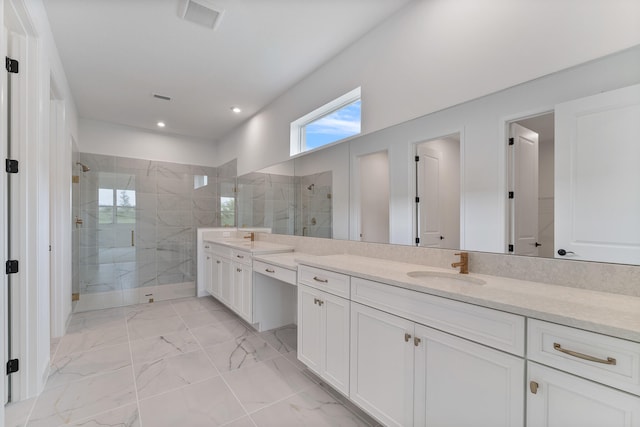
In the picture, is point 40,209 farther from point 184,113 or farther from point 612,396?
point 612,396

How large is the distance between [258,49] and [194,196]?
3.09 metres

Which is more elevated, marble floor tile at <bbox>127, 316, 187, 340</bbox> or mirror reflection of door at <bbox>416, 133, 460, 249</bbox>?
mirror reflection of door at <bbox>416, 133, 460, 249</bbox>

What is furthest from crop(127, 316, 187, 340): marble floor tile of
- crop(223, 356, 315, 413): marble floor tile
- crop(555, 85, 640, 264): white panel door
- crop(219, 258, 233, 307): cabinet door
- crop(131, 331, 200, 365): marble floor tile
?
crop(555, 85, 640, 264): white panel door

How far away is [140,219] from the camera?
4312 millimetres

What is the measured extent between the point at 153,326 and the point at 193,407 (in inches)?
68.5

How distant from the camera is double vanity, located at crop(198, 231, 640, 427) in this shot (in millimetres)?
836

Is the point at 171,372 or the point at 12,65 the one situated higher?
the point at 12,65

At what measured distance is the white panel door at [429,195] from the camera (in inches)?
70.0

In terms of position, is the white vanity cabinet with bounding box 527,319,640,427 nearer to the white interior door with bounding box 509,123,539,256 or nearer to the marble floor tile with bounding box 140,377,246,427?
the white interior door with bounding box 509,123,539,256

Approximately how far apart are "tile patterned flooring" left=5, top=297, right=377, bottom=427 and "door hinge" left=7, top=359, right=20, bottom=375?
0.21 metres

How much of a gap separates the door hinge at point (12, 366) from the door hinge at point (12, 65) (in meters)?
Result: 1.78

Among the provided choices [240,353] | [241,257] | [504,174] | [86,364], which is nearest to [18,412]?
[86,364]

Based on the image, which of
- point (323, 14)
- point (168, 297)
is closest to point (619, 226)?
point (323, 14)

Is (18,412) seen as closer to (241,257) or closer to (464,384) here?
(241,257)
